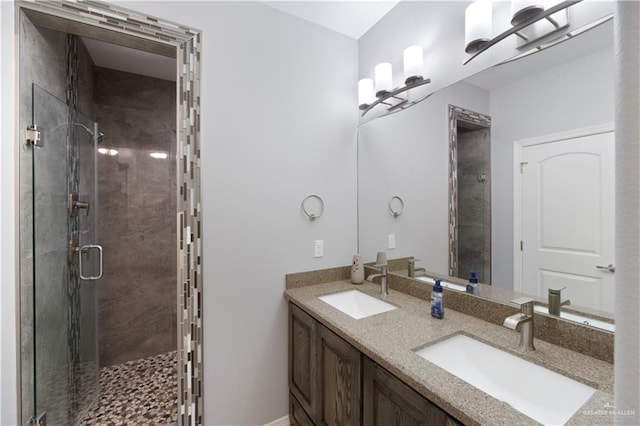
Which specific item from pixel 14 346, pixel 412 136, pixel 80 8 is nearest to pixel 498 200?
pixel 412 136

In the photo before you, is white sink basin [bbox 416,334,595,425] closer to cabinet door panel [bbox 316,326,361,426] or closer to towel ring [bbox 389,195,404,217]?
cabinet door panel [bbox 316,326,361,426]

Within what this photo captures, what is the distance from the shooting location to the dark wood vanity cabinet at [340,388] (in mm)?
905

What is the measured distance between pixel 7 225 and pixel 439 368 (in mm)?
1855

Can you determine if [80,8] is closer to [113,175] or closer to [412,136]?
[113,175]

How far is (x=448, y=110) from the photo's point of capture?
4.87 ft

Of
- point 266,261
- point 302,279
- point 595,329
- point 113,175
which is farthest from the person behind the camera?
point 113,175

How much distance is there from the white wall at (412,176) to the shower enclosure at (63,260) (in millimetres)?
1865

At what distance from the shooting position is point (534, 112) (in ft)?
3.69

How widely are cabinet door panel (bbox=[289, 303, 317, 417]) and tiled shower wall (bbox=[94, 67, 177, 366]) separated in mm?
1612

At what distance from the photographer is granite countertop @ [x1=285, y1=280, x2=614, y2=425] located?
2.33 ft

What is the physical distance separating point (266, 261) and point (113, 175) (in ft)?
5.97

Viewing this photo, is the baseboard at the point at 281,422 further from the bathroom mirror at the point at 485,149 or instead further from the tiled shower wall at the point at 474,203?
the tiled shower wall at the point at 474,203

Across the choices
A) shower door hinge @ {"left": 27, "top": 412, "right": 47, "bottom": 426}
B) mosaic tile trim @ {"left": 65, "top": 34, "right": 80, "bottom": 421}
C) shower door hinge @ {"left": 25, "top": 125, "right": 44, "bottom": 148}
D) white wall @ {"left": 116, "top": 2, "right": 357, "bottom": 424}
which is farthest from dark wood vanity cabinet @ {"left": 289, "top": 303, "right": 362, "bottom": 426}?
shower door hinge @ {"left": 25, "top": 125, "right": 44, "bottom": 148}

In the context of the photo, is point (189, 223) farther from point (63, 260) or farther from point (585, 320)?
point (585, 320)
